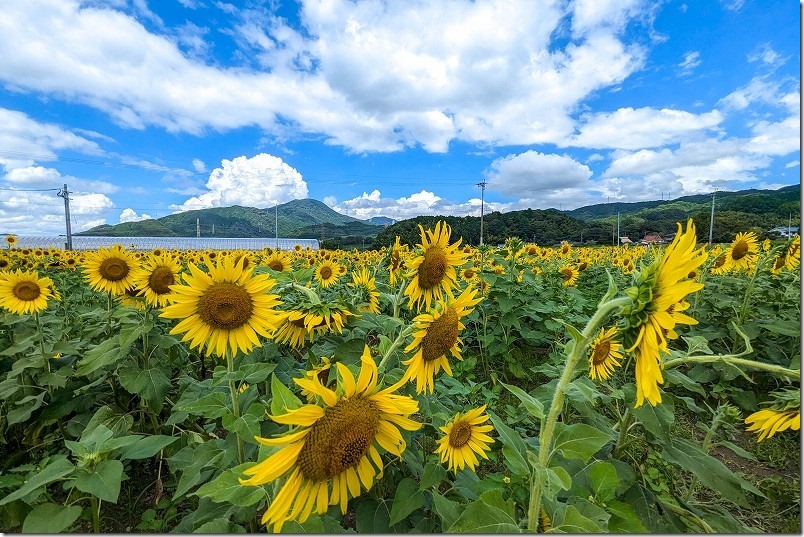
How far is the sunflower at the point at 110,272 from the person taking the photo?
2.90 m

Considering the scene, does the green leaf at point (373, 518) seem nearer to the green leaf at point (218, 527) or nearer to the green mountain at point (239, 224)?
the green leaf at point (218, 527)

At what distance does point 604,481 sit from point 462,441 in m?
0.49

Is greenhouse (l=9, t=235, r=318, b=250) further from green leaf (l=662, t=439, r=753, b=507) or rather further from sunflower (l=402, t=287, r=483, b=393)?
green leaf (l=662, t=439, r=753, b=507)

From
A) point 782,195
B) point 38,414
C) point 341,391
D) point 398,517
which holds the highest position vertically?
point 782,195

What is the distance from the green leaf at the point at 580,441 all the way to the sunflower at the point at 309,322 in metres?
0.91


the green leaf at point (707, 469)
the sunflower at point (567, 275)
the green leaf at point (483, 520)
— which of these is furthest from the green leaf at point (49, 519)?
the sunflower at point (567, 275)

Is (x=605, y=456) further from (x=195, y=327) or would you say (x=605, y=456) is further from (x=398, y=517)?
(x=195, y=327)

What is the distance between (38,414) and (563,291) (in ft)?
16.3

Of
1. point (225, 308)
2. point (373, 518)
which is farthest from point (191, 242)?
point (373, 518)

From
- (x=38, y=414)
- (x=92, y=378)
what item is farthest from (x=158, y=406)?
(x=38, y=414)

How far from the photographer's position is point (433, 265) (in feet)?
6.09

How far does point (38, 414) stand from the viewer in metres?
2.47

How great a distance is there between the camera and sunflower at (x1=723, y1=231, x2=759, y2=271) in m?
4.31

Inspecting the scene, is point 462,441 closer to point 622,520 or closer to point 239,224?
point 622,520
